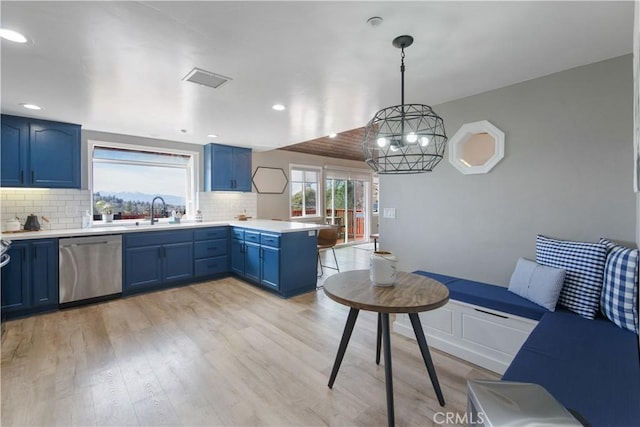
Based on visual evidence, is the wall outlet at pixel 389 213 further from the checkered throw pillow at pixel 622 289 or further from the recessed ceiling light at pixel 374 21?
the recessed ceiling light at pixel 374 21

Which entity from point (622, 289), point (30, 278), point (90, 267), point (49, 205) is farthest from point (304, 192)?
point (622, 289)

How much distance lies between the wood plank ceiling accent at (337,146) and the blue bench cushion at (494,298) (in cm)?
331

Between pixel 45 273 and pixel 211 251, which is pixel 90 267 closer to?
pixel 45 273

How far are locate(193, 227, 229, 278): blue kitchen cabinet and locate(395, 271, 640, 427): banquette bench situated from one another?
9.90 ft

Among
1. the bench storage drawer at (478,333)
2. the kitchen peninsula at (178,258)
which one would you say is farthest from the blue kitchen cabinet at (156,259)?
the bench storage drawer at (478,333)

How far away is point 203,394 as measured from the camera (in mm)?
1961

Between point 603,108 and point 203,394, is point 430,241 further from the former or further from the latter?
point 203,394

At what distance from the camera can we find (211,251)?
4.65 metres

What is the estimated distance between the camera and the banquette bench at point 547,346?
1.20 meters

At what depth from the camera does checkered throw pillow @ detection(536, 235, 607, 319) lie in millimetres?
1951

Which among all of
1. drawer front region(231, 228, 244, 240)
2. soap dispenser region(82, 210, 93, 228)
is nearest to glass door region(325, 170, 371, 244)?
drawer front region(231, 228, 244, 240)

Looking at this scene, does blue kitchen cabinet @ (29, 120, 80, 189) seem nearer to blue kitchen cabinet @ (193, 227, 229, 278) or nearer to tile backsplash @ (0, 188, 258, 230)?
tile backsplash @ (0, 188, 258, 230)

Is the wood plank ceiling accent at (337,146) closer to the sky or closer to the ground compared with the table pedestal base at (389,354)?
closer to the sky

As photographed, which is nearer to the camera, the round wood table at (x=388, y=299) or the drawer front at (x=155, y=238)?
the round wood table at (x=388, y=299)
